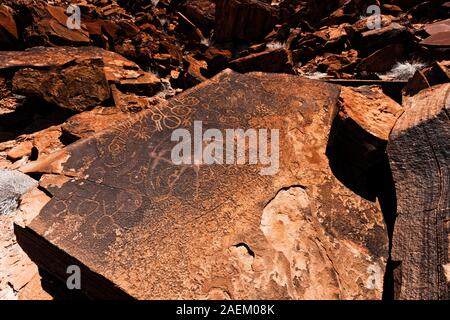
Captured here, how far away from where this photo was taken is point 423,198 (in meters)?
1.71

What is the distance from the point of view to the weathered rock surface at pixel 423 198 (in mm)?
1518

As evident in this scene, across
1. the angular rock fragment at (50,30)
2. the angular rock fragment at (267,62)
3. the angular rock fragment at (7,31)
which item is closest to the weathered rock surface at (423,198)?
the angular rock fragment at (267,62)

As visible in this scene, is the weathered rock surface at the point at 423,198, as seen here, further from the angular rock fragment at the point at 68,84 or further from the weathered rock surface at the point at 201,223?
the angular rock fragment at the point at 68,84

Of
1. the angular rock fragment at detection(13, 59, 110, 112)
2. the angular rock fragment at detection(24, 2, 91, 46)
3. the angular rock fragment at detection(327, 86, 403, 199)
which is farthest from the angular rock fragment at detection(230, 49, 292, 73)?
the angular rock fragment at detection(327, 86, 403, 199)

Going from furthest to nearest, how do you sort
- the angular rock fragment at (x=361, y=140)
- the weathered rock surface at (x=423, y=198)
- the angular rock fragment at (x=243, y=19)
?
the angular rock fragment at (x=243, y=19)
the angular rock fragment at (x=361, y=140)
the weathered rock surface at (x=423, y=198)

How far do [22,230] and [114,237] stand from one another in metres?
0.46

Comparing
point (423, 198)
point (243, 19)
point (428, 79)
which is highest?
point (428, 79)

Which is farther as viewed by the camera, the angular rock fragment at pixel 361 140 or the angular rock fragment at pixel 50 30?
the angular rock fragment at pixel 50 30

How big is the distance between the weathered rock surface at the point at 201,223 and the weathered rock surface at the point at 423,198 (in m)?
0.20

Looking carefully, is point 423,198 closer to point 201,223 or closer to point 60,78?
point 201,223

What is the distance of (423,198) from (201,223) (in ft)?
3.60

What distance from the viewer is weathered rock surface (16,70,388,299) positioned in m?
1.61

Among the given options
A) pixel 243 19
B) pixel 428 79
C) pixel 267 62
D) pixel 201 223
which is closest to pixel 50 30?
pixel 267 62

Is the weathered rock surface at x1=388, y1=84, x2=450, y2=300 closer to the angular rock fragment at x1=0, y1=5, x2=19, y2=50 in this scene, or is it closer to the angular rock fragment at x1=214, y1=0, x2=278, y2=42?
the angular rock fragment at x1=214, y1=0, x2=278, y2=42
